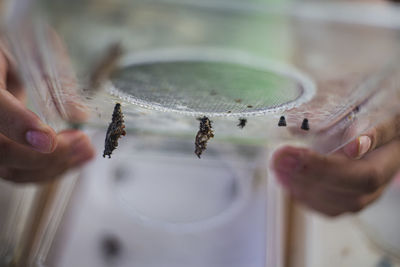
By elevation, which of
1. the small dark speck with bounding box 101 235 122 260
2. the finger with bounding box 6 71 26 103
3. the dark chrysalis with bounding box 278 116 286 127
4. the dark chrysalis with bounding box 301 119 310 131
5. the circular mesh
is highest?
the finger with bounding box 6 71 26 103

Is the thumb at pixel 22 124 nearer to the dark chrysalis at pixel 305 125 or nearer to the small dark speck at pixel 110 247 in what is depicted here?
the dark chrysalis at pixel 305 125

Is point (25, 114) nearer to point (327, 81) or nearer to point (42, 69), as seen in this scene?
point (42, 69)

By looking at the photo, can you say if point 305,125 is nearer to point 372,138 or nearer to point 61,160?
point 372,138

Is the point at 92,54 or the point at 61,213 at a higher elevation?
the point at 92,54

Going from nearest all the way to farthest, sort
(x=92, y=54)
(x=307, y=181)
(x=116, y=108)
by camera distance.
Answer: (x=92, y=54)
(x=116, y=108)
(x=307, y=181)

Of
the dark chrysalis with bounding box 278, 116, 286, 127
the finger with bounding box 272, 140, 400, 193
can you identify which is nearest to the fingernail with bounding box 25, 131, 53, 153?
the dark chrysalis with bounding box 278, 116, 286, 127

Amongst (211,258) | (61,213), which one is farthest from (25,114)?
(211,258)

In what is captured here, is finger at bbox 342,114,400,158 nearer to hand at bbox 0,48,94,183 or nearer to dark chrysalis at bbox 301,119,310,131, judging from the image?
dark chrysalis at bbox 301,119,310,131

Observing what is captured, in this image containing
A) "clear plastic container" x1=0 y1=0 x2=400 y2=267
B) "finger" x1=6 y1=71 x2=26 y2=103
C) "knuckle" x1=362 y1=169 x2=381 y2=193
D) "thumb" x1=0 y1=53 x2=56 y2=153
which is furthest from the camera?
"knuckle" x1=362 y1=169 x2=381 y2=193
